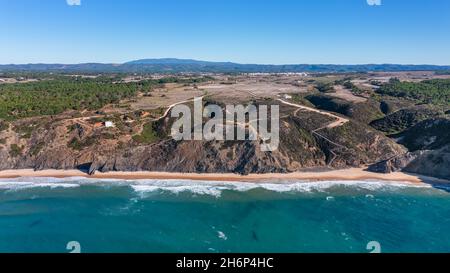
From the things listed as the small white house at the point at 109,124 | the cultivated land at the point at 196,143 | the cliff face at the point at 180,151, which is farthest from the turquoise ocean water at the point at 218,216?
the small white house at the point at 109,124

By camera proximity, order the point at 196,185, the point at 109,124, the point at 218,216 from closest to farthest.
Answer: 1. the point at 218,216
2. the point at 196,185
3. the point at 109,124

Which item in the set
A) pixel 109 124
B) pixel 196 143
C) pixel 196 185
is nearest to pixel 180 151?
pixel 196 143

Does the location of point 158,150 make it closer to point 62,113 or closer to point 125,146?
point 125,146

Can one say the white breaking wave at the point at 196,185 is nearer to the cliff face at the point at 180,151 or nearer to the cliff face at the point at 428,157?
the cliff face at the point at 180,151

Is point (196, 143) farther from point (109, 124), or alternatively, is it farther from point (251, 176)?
point (109, 124)
